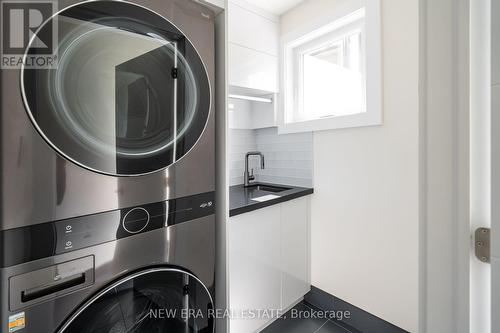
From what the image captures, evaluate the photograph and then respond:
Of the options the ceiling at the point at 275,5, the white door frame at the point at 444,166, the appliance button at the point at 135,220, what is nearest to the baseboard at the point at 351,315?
the white door frame at the point at 444,166

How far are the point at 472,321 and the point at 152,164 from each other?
36.6 inches

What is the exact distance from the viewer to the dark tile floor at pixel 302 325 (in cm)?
162

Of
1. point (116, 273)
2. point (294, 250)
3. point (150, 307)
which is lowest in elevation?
point (294, 250)

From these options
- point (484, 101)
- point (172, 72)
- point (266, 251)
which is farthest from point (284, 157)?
point (484, 101)

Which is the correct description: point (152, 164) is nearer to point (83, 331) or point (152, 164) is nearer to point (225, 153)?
point (225, 153)

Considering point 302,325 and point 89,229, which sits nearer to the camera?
point 89,229

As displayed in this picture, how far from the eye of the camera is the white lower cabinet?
1339 mm

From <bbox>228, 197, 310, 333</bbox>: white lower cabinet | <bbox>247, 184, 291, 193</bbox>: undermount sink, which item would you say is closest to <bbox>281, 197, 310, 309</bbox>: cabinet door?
<bbox>228, 197, 310, 333</bbox>: white lower cabinet

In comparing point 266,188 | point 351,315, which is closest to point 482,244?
point 351,315

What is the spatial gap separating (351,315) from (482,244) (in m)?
1.42

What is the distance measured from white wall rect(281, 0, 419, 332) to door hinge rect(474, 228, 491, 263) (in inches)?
37.3

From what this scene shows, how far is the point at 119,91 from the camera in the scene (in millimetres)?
677

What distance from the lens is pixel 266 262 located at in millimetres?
1518

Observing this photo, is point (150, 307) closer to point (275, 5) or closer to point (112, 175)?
point (112, 175)
